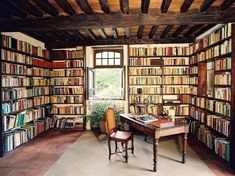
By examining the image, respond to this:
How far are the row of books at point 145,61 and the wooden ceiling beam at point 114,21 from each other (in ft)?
8.05

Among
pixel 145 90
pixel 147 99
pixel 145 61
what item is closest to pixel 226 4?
pixel 145 61

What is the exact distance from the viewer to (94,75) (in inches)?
286

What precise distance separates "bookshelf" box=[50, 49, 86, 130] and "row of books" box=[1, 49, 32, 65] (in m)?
1.32

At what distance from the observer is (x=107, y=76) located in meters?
7.22

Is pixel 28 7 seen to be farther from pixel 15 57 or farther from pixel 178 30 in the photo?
pixel 178 30

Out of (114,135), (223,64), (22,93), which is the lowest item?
(114,135)

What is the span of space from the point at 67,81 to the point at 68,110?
0.96m

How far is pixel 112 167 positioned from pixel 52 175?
1044 millimetres

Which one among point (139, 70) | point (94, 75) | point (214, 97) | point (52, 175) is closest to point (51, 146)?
point (52, 175)

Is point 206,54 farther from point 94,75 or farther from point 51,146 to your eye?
point 51,146

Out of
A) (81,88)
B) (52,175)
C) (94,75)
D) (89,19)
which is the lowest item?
(52,175)

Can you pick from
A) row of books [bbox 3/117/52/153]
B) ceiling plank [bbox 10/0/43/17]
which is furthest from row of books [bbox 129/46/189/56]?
row of books [bbox 3/117/52/153]

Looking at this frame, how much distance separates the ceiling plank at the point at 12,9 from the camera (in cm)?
371

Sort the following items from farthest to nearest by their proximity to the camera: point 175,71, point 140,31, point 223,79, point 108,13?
1. point 175,71
2. point 140,31
3. point 223,79
4. point 108,13
